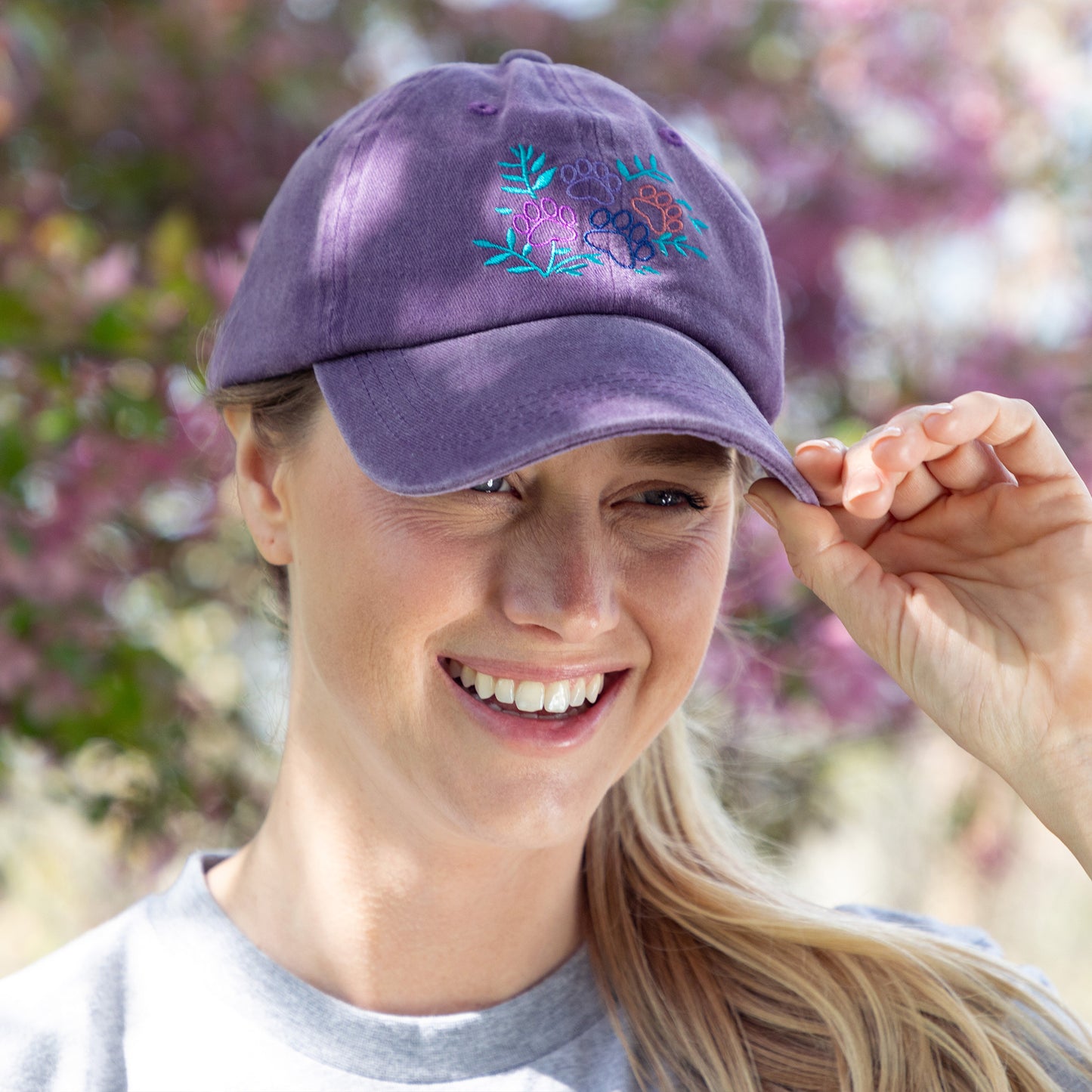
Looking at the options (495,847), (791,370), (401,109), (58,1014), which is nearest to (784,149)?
(791,370)

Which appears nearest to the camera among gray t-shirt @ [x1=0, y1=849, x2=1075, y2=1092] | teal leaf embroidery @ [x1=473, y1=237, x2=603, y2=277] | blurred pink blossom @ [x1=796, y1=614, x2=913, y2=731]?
teal leaf embroidery @ [x1=473, y1=237, x2=603, y2=277]

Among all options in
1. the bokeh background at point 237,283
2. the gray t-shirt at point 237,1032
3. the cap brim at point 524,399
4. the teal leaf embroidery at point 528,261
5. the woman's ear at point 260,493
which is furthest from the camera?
the bokeh background at point 237,283

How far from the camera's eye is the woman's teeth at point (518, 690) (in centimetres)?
139

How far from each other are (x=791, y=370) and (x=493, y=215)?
2466 millimetres

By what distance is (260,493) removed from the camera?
1.58 m

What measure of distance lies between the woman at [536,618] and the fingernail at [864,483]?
0.01m

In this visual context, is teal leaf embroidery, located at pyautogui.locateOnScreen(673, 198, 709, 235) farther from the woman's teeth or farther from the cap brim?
the woman's teeth

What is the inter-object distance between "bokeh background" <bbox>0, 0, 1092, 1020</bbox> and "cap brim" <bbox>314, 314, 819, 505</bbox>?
846mm

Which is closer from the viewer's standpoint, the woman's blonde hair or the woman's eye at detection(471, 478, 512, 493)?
the woman's eye at detection(471, 478, 512, 493)

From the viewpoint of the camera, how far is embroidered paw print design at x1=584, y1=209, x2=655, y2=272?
1.33m

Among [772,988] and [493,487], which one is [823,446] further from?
[772,988]

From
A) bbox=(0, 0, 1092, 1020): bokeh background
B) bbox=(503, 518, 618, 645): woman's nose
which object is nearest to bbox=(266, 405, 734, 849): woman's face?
bbox=(503, 518, 618, 645): woman's nose

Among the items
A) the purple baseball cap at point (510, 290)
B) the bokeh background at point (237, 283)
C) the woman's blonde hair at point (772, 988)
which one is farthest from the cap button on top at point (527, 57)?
the bokeh background at point (237, 283)

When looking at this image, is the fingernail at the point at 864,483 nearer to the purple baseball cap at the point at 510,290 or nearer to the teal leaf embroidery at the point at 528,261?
the purple baseball cap at the point at 510,290
